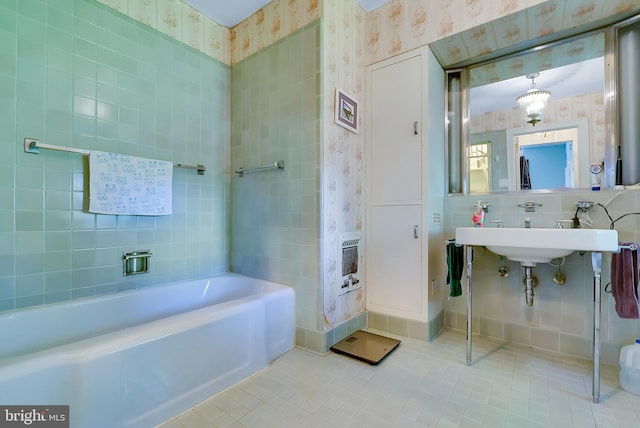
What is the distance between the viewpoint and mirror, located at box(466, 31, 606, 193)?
5.90ft

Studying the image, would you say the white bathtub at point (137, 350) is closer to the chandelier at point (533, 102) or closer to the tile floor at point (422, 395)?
the tile floor at point (422, 395)

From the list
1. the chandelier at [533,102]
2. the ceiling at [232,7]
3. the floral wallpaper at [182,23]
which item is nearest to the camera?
the floral wallpaper at [182,23]

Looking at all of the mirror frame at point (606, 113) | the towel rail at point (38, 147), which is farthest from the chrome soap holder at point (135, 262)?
the mirror frame at point (606, 113)

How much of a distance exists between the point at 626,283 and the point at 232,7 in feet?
9.60

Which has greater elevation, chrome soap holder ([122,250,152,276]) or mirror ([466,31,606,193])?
mirror ([466,31,606,193])

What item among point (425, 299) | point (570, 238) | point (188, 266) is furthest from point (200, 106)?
point (570, 238)

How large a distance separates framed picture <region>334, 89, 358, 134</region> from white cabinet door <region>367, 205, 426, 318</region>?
0.64 m

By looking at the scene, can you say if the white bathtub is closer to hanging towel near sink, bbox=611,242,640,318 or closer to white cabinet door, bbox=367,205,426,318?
white cabinet door, bbox=367,205,426,318

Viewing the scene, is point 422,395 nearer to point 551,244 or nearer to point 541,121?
point 551,244

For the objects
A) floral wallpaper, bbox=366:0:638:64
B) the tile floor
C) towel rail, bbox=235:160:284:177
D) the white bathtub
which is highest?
floral wallpaper, bbox=366:0:638:64

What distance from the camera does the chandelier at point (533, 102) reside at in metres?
1.96

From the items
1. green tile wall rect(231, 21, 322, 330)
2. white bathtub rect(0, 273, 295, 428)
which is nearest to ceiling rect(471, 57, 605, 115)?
green tile wall rect(231, 21, 322, 330)

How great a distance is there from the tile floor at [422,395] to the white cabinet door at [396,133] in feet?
3.57

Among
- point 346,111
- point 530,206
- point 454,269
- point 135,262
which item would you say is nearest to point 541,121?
point 530,206
